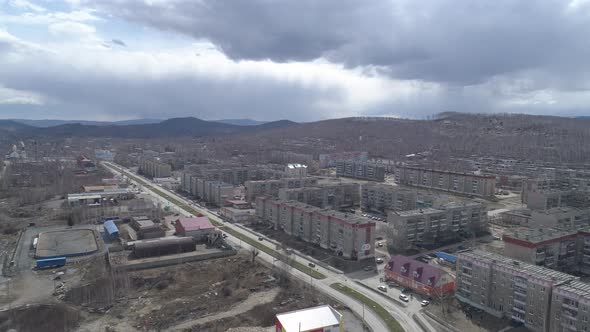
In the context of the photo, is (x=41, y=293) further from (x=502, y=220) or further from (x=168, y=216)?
(x=502, y=220)

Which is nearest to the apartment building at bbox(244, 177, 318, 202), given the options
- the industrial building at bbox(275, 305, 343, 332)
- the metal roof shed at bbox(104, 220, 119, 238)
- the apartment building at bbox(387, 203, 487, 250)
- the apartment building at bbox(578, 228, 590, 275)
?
the metal roof shed at bbox(104, 220, 119, 238)

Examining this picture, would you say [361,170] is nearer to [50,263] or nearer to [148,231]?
[148,231]

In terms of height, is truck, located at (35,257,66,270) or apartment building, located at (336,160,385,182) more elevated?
apartment building, located at (336,160,385,182)

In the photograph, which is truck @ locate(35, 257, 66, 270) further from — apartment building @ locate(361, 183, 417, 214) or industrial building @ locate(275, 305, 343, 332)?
apartment building @ locate(361, 183, 417, 214)

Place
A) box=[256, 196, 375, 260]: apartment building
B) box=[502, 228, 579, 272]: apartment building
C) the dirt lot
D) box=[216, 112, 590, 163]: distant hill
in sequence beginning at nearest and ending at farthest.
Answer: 1. the dirt lot
2. box=[502, 228, 579, 272]: apartment building
3. box=[256, 196, 375, 260]: apartment building
4. box=[216, 112, 590, 163]: distant hill

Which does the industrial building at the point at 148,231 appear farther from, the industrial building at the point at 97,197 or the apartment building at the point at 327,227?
the industrial building at the point at 97,197

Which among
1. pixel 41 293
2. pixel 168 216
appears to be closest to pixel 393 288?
pixel 41 293
